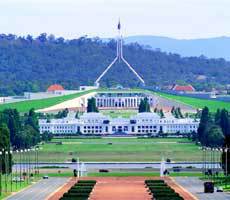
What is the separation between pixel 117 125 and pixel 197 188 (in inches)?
2836

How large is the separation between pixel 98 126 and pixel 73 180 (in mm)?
65959

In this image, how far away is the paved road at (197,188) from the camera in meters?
59.8

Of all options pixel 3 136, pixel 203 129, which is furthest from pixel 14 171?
pixel 203 129

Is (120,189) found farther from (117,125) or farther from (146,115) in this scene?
(146,115)

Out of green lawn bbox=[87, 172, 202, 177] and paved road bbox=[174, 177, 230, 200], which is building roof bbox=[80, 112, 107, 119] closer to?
green lawn bbox=[87, 172, 202, 177]

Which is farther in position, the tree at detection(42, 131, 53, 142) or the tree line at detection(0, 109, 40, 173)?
the tree at detection(42, 131, 53, 142)

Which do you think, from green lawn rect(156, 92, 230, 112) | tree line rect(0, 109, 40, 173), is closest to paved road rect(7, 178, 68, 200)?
tree line rect(0, 109, 40, 173)

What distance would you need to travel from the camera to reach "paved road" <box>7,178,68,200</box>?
198 feet

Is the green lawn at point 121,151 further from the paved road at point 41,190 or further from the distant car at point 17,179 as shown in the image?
the paved road at point 41,190

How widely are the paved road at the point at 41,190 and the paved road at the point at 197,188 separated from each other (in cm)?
606

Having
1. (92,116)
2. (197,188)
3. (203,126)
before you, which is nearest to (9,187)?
(197,188)

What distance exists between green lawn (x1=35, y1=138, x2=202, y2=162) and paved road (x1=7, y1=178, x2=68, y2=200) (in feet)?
57.1

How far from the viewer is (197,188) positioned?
6719 cm

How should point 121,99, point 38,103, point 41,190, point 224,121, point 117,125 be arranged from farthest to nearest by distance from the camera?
point 121,99 < point 38,103 < point 117,125 < point 224,121 < point 41,190
